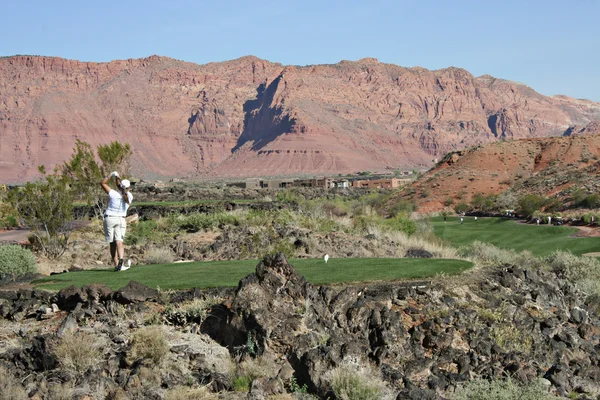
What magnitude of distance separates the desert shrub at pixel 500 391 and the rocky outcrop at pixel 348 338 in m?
0.35

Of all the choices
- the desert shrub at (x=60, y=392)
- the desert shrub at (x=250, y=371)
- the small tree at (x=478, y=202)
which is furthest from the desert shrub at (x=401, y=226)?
the small tree at (x=478, y=202)

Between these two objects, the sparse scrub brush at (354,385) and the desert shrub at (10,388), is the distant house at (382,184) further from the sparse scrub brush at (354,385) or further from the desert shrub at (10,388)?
the desert shrub at (10,388)

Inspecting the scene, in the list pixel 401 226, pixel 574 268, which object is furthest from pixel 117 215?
pixel 401 226

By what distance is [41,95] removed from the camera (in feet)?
653

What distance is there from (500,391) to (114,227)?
7.78 metres

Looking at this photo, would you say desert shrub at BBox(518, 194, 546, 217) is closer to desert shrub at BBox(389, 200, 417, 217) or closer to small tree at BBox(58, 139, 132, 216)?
desert shrub at BBox(389, 200, 417, 217)

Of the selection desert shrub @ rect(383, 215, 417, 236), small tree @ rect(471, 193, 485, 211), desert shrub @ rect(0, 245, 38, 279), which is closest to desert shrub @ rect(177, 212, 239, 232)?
desert shrub @ rect(383, 215, 417, 236)

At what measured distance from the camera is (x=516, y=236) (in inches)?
1469

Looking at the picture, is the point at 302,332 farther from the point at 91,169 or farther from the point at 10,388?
the point at 91,169

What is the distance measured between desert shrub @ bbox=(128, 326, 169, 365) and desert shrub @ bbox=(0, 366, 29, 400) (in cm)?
137

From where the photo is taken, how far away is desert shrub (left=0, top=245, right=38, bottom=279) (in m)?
14.9

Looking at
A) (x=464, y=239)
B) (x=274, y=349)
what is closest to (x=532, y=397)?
(x=274, y=349)

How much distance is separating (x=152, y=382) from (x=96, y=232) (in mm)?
18296

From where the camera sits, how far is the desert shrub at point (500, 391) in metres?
8.52
